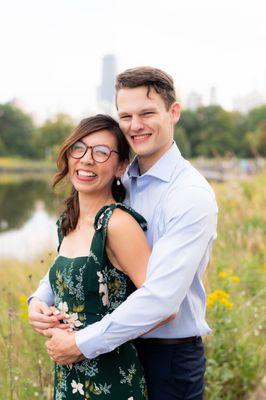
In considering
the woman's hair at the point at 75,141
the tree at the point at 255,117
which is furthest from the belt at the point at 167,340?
the tree at the point at 255,117

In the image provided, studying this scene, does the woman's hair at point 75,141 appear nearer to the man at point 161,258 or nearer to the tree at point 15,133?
the man at point 161,258

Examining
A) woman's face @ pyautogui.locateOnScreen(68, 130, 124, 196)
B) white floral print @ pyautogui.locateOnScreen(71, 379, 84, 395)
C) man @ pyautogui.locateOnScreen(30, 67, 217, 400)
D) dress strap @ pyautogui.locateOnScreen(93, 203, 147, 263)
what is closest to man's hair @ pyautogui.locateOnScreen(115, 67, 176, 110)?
man @ pyautogui.locateOnScreen(30, 67, 217, 400)

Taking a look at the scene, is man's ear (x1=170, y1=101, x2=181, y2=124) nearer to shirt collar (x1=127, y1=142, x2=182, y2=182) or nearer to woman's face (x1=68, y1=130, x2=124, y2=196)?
shirt collar (x1=127, y1=142, x2=182, y2=182)

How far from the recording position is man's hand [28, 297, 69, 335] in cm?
200

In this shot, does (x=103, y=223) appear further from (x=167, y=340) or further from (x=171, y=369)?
(x=171, y=369)

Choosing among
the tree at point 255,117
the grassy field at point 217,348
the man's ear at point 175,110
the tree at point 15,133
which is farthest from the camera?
the tree at point 15,133

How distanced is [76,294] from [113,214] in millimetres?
342

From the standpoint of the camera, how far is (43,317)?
6.74 feet

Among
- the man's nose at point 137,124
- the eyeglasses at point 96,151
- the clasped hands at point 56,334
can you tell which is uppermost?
the man's nose at point 137,124

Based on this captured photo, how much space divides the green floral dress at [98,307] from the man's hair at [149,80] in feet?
1.55

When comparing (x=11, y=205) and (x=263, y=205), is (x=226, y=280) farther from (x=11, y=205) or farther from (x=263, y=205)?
(x=11, y=205)

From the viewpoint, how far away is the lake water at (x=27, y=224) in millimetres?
7977

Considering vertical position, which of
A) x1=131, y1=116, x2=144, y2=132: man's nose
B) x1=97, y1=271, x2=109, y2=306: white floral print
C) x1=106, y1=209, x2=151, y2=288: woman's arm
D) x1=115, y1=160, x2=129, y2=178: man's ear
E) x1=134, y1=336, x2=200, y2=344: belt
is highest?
x1=131, y1=116, x2=144, y2=132: man's nose

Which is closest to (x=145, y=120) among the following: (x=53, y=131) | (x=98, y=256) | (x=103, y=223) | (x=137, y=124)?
(x=137, y=124)
